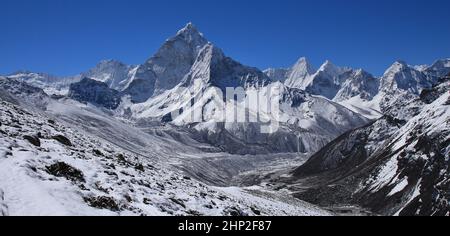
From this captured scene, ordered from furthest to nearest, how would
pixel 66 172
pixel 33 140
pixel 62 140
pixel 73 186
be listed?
pixel 62 140 → pixel 33 140 → pixel 66 172 → pixel 73 186

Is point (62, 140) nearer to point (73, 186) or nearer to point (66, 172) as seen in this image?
point (66, 172)

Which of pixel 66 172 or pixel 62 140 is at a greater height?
pixel 62 140

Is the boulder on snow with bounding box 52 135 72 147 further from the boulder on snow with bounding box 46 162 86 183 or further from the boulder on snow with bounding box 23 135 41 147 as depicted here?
the boulder on snow with bounding box 46 162 86 183

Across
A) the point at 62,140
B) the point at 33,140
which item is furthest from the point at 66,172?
the point at 62,140

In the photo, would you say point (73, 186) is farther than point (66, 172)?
No

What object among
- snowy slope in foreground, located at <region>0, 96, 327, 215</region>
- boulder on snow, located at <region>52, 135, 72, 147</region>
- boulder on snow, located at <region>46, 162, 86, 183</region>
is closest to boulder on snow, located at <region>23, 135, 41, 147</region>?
snowy slope in foreground, located at <region>0, 96, 327, 215</region>

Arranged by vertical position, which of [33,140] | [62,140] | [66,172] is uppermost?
[62,140]

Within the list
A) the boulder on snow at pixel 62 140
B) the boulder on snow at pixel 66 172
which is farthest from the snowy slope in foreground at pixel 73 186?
the boulder on snow at pixel 62 140

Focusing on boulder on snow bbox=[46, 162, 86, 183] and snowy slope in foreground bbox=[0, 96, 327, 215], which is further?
boulder on snow bbox=[46, 162, 86, 183]

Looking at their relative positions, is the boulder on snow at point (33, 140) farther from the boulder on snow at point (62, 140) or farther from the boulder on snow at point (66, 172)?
the boulder on snow at point (66, 172)

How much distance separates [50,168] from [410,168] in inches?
6543

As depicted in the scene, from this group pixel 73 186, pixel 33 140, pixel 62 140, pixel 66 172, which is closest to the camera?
pixel 73 186
